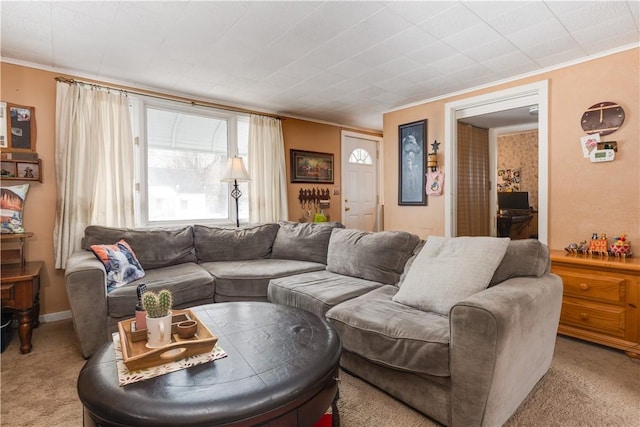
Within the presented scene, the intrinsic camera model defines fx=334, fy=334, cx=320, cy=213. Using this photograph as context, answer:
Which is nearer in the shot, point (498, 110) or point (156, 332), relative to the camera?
point (156, 332)

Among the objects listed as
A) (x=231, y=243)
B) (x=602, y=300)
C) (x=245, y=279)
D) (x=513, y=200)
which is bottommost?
(x=602, y=300)

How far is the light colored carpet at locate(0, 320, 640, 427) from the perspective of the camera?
1.63m

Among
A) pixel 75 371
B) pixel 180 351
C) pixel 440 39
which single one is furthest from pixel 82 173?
pixel 440 39

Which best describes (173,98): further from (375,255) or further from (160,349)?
(160,349)

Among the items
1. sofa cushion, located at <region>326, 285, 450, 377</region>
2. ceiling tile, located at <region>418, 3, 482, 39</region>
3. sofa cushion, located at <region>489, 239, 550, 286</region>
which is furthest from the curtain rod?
sofa cushion, located at <region>489, 239, 550, 286</region>

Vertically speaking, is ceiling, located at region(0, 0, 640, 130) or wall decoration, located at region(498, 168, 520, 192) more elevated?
ceiling, located at region(0, 0, 640, 130)

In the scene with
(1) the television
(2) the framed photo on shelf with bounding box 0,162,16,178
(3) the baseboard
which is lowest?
(3) the baseboard

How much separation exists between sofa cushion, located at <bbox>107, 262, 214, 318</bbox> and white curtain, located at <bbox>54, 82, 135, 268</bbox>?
90 centimetres

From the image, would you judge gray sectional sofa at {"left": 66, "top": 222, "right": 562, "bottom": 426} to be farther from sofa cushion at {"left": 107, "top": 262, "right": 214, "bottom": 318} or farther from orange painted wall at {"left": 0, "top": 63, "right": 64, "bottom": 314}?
orange painted wall at {"left": 0, "top": 63, "right": 64, "bottom": 314}

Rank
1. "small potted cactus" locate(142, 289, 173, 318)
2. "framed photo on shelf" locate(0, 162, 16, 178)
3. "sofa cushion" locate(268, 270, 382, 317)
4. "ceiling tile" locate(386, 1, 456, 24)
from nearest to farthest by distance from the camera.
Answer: "small potted cactus" locate(142, 289, 173, 318)
"ceiling tile" locate(386, 1, 456, 24)
"sofa cushion" locate(268, 270, 382, 317)
"framed photo on shelf" locate(0, 162, 16, 178)

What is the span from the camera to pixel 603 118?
112 inches

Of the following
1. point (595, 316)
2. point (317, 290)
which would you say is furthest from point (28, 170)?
point (595, 316)

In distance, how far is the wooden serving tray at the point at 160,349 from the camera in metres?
1.16

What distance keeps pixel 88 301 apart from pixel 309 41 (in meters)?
2.45
